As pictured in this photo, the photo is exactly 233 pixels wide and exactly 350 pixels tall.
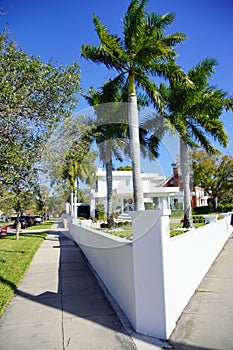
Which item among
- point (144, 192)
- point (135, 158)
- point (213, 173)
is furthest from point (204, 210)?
point (135, 158)

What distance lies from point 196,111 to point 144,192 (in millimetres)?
7668

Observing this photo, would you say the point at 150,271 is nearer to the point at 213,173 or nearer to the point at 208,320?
the point at 208,320

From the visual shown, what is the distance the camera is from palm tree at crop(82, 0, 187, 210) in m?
10.8

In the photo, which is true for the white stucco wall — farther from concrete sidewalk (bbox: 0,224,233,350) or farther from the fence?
concrete sidewalk (bbox: 0,224,233,350)

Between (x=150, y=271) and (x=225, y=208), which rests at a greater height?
(x=225, y=208)

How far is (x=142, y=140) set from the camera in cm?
1142

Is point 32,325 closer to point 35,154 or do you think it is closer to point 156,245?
point 156,245

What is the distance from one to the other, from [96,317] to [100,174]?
10610 mm

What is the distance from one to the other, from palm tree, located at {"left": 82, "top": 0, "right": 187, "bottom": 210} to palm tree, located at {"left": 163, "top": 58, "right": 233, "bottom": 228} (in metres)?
1.51

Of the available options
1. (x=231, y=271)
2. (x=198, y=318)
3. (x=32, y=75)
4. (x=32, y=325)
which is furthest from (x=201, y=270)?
(x=32, y=75)

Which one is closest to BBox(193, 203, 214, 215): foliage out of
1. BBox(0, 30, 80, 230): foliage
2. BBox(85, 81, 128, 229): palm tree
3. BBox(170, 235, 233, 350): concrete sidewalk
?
BBox(85, 81, 128, 229): palm tree

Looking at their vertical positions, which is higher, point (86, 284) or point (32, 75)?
point (32, 75)

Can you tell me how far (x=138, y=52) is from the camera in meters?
11.1

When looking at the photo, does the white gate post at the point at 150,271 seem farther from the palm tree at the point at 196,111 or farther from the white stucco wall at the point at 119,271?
the palm tree at the point at 196,111
